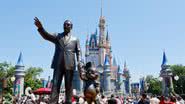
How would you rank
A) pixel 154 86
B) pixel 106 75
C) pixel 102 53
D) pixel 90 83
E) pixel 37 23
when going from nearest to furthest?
pixel 37 23, pixel 90 83, pixel 106 75, pixel 154 86, pixel 102 53

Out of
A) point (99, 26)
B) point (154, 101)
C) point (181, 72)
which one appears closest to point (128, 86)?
point (99, 26)

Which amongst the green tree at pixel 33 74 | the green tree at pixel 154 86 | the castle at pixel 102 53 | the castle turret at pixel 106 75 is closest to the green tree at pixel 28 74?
the green tree at pixel 33 74

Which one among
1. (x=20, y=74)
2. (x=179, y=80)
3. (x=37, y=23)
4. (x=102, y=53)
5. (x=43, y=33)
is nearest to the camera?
(x=37, y=23)

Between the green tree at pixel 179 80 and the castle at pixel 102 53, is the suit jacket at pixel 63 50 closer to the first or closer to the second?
the green tree at pixel 179 80

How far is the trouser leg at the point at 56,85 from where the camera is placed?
24.1 ft

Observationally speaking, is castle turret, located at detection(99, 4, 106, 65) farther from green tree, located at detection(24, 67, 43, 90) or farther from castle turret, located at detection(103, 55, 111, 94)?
green tree, located at detection(24, 67, 43, 90)

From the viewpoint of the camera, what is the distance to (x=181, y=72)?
2837 inches

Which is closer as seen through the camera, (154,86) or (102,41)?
(154,86)

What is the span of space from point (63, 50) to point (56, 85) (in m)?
0.86

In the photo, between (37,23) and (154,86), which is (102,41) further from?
(37,23)

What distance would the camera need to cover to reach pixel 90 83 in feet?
25.7

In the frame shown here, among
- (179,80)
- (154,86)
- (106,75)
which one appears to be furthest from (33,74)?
(154,86)

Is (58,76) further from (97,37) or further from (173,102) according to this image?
(97,37)

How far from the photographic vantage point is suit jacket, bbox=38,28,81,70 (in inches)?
295
